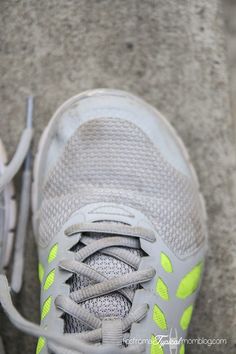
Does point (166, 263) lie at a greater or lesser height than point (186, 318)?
greater

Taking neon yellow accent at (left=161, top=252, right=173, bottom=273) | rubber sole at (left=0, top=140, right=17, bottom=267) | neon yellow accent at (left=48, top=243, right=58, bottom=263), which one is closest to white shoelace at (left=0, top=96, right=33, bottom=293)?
rubber sole at (left=0, top=140, right=17, bottom=267)

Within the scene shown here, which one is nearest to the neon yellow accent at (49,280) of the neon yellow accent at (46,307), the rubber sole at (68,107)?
the neon yellow accent at (46,307)

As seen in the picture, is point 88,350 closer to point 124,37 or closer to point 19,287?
point 19,287

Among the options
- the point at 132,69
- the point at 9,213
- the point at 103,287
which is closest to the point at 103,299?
the point at 103,287

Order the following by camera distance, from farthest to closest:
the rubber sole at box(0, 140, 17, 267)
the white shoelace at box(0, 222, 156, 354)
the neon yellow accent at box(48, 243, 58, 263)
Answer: the rubber sole at box(0, 140, 17, 267), the neon yellow accent at box(48, 243, 58, 263), the white shoelace at box(0, 222, 156, 354)

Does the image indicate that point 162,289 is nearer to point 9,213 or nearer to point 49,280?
point 49,280

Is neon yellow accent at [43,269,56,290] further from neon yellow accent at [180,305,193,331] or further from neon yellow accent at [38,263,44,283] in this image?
neon yellow accent at [180,305,193,331]
